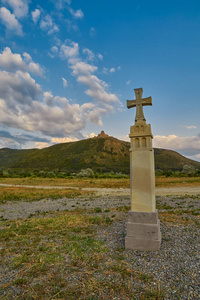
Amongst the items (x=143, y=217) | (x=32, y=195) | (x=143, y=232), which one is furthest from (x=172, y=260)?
(x=32, y=195)

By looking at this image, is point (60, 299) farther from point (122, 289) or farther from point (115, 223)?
point (115, 223)

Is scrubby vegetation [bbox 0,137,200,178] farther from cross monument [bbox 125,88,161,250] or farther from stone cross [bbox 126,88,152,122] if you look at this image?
cross monument [bbox 125,88,161,250]

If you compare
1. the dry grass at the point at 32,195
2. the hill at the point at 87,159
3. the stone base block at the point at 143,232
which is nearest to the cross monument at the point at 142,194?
the stone base block at the point at 143,232

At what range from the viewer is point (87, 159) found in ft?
392

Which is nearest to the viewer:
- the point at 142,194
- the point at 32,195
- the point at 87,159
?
the point at 142,194

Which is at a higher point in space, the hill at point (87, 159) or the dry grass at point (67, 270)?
the hill at point (87, 159)

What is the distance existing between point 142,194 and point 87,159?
4462 inches

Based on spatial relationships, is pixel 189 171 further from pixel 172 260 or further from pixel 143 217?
pixel 172 260

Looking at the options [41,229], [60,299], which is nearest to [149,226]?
[60,299]

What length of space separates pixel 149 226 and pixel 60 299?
366 cm

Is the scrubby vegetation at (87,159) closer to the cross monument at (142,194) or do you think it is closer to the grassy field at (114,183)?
the grassy field at (114,183)

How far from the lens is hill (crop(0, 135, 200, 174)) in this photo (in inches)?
4405

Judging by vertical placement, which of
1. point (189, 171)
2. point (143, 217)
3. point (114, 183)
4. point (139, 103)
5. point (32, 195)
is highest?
point (139, 103)

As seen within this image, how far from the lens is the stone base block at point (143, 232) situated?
629cm
